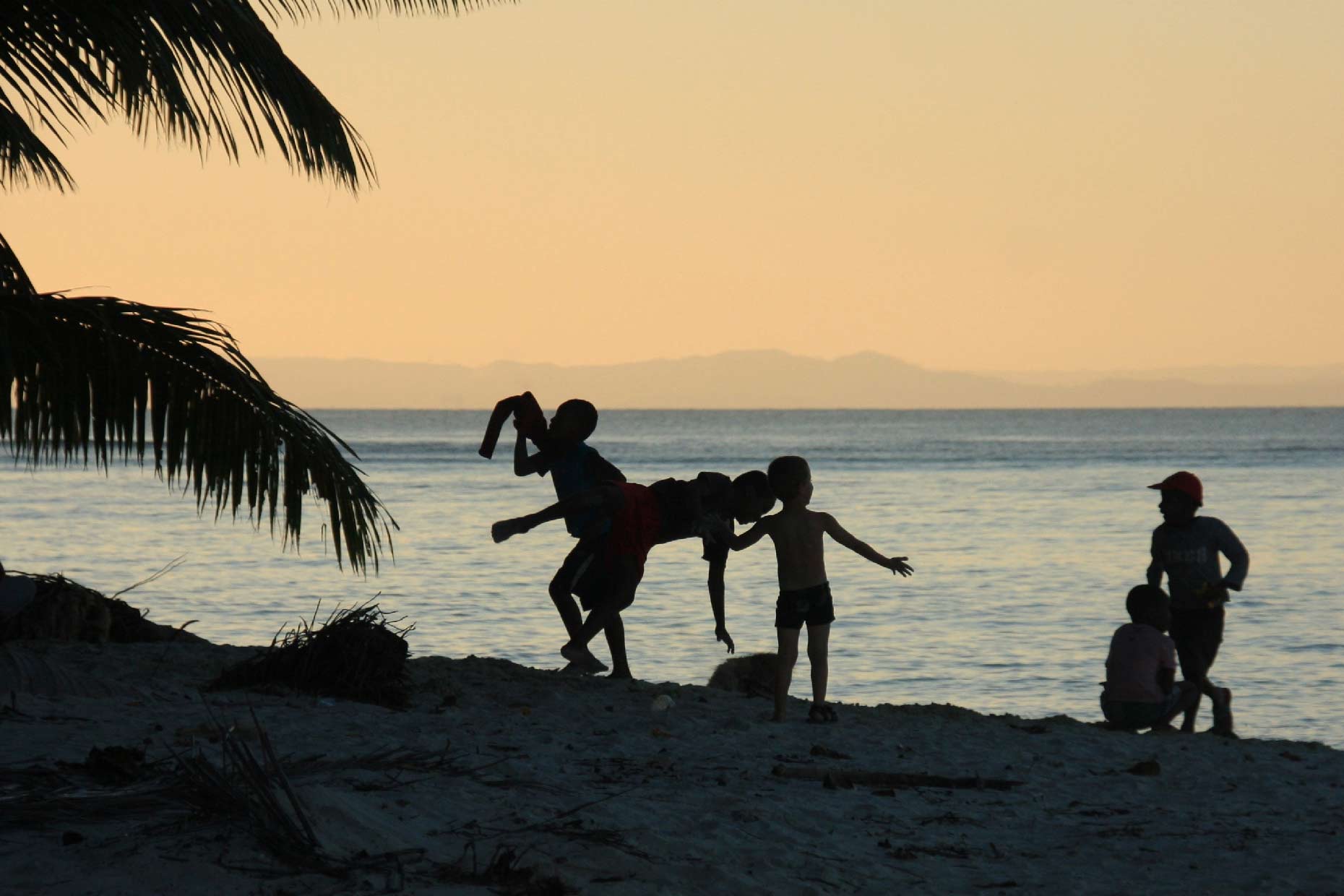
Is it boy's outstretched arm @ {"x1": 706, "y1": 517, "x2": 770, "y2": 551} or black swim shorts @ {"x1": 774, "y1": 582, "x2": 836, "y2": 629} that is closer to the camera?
black swim shorts @ {"x1": 774, "y1": 582, "x2": 836, "y2": 629}

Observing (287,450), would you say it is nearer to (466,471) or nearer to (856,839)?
(856,839)

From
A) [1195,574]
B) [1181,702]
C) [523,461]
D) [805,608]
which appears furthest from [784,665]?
[1195,574]

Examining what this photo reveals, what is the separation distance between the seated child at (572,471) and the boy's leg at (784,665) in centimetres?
118

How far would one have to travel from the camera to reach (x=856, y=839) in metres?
4.70

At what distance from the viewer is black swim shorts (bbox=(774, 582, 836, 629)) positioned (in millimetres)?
6777

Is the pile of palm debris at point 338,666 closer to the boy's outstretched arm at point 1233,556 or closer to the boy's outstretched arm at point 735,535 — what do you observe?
the boy's outstretched arm at point 735,535

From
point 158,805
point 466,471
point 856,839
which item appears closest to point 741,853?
point 856,839

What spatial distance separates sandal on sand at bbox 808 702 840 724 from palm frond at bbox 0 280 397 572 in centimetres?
236

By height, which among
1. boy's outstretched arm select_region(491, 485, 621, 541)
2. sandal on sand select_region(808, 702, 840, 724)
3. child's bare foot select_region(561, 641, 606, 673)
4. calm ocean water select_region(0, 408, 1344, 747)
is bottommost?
calm ocean water select_region(0, 408, 1344, 747)

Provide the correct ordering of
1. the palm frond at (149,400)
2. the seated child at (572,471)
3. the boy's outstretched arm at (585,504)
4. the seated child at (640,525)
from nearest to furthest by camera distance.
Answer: the palm frond at (149,400), the boy's outstretched arm at (585,504), the seated child at (640,525), the seated child at (572,471)

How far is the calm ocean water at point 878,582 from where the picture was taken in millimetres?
10375

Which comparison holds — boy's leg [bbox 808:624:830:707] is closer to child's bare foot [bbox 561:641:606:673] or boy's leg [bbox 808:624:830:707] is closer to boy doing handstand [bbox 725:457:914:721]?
boy doing handstand [bbox 725:457:914:721]

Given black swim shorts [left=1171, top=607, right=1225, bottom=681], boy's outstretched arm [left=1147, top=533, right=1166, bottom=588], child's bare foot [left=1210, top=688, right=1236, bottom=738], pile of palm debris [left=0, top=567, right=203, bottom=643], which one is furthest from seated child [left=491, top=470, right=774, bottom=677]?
child's bare foot [left=1210, top=688, right=1236, bottom=738]

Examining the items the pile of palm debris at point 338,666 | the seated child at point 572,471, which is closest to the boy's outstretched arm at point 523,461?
the seated child at point 572,471
